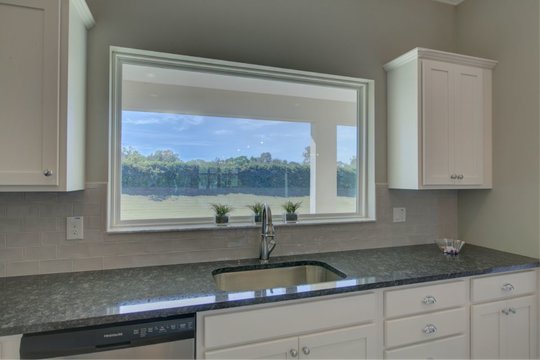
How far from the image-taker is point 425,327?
1647 millimetres

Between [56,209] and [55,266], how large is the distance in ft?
0.98

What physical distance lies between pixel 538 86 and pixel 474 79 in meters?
0.35

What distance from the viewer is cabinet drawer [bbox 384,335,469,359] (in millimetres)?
1597

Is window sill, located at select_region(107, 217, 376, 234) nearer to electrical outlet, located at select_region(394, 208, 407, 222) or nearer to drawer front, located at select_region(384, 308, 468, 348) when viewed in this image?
electrical outlet, located at select_region(394, 208, 407, 222)

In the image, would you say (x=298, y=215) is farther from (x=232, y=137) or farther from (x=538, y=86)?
(x=538, y=86)

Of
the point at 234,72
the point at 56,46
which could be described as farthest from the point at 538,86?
the point at 56,46

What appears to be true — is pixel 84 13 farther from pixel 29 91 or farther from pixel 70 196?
pixel 70 196

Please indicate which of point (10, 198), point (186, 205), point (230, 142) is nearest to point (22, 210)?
point (10, 198)

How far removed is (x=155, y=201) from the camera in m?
1.97

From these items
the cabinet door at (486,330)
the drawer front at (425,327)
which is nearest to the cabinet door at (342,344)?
the drawer front at (425,327)

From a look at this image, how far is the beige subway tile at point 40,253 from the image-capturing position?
1.62m

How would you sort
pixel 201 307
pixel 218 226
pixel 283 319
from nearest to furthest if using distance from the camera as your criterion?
pixel 201 307 → pixel 283 319 → pixel 218 226

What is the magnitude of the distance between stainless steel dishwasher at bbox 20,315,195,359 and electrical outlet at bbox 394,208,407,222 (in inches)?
65.9

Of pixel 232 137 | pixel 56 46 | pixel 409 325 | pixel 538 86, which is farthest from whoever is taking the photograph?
pixel 232 137
